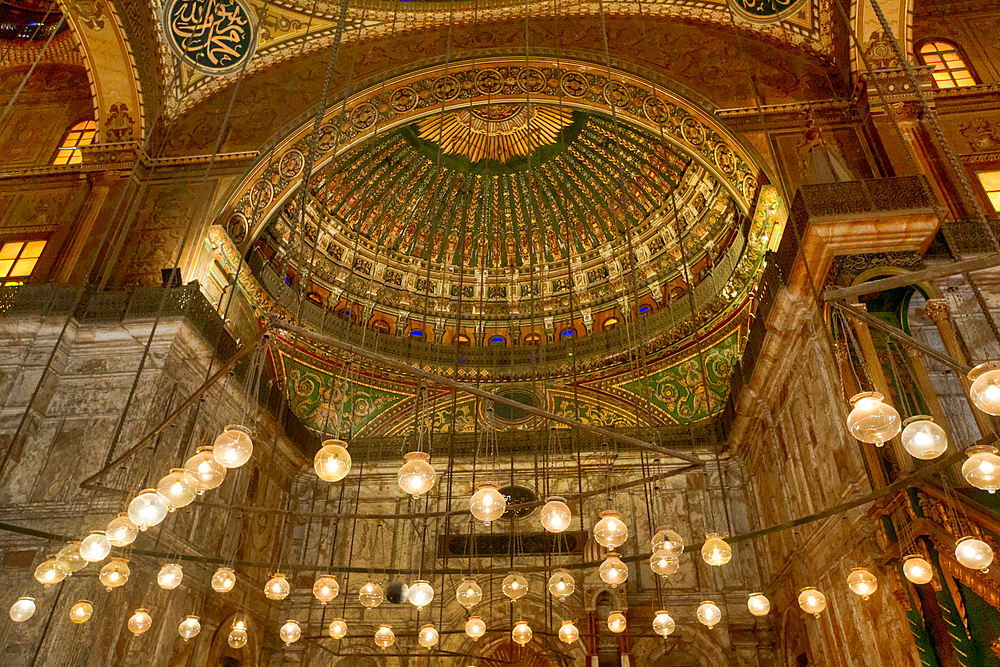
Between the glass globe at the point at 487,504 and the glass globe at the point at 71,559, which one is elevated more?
the glass globe at the point at 487,504

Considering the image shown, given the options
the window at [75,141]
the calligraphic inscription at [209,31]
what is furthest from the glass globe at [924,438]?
the window at [75,141]

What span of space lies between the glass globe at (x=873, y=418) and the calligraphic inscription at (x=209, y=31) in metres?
8.81

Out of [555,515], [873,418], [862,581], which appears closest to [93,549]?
[555,515]

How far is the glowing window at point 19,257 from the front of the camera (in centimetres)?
827

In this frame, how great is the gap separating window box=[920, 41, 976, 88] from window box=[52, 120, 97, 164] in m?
12.0

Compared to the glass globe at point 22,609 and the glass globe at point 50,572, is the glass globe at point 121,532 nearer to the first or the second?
the glass globe at point 50,572

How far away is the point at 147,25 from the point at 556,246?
25.0 ft

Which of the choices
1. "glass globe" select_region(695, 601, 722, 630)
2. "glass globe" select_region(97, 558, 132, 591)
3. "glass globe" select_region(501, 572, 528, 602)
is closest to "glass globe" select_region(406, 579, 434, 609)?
"glass globe" select_region(501, 572, 528, 602)

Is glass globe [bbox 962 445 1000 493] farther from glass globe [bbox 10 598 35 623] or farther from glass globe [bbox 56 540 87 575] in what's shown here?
glass globe [bbox 10 598 35 623]

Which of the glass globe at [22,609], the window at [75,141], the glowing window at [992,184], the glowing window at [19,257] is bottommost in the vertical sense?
the glass globe at [22,609]

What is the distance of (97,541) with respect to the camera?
428cm

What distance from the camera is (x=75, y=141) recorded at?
986 centimetres

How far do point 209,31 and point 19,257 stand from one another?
4.01 m

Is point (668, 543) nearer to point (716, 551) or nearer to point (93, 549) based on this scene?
point (716, 551)
